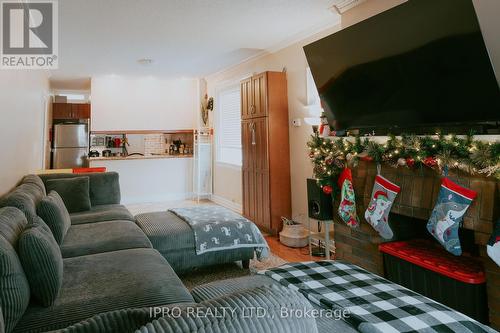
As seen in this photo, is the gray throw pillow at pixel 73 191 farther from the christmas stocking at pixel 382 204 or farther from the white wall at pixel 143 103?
the white wall at pixel 143 103

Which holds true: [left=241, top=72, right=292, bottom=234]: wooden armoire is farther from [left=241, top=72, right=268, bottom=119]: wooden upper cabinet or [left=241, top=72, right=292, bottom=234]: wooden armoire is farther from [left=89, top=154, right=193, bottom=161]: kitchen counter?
[left=89, top=154, right=193, bottom=161]: kitchen counter

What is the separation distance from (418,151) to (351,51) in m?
0.99

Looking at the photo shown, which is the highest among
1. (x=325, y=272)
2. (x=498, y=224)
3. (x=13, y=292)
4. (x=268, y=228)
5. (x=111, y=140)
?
(x=111, y=140)

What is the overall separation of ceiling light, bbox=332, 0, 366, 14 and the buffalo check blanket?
7.71ft

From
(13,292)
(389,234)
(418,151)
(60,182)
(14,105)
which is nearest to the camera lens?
(13,292)

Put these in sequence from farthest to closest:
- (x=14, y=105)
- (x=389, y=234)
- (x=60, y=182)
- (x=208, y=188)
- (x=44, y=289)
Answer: (x=208, y=188) < (x=60, y=182) < (x=14, y=105) < (x=389, y=234) < (x=44, y=289)

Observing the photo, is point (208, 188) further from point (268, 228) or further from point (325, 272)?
point (325, 272)

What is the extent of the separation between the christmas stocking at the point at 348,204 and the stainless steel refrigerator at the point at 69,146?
245 inches

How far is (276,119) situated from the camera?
4.21 meters

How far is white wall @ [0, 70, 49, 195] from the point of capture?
2.69 metres

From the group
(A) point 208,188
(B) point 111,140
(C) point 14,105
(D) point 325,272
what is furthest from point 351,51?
(B) point 111,140

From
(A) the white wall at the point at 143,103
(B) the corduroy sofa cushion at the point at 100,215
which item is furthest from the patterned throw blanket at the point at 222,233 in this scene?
(A) the white wall at the point at 143,103

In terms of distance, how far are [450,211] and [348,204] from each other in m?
0.91

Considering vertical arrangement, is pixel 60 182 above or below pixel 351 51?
below
